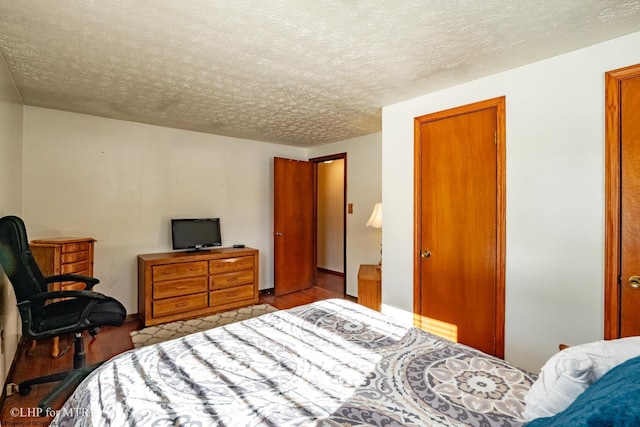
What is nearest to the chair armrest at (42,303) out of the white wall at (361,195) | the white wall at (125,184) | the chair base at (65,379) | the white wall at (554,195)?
the chair base at (65,379)

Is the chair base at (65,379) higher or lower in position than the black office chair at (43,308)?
lower

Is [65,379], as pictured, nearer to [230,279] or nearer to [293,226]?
[230,279]

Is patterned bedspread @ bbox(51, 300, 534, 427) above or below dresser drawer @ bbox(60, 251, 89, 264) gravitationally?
below

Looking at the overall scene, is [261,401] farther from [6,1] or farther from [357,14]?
[6,1]

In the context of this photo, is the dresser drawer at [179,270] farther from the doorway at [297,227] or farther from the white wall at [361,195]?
the white wall at [361,195]

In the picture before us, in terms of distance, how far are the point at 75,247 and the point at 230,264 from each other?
5.29 feet

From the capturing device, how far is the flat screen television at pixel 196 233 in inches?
148

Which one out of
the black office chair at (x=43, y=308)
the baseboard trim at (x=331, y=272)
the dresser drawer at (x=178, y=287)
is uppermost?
the black office chair at (x=43, y=308)

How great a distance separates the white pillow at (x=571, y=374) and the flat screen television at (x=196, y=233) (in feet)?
12.4

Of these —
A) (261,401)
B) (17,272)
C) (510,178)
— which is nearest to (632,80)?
(510,178)

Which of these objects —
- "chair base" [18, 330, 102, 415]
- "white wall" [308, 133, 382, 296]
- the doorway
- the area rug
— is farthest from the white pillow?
the doorway

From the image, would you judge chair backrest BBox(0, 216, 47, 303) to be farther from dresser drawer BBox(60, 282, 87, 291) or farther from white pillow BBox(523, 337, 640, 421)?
white pillow BBox(523, 337, 640, 421)

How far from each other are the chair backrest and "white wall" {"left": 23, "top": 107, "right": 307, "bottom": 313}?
4.51ft

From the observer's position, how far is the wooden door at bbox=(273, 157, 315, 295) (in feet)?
15.0
